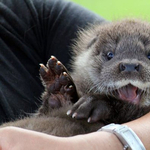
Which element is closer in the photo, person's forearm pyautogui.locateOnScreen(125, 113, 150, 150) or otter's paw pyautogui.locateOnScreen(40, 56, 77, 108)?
person's forearm pyautogui.locateOnScreen(125, 113, 150, 150)

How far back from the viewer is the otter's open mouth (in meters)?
1.78

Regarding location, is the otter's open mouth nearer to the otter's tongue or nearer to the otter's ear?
the otter's tongue

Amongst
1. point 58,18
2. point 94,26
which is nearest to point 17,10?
point 58,18

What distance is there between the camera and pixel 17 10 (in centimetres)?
254

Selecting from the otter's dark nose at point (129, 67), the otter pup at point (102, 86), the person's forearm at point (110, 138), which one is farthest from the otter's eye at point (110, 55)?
the person's forearm at point (110, 138)

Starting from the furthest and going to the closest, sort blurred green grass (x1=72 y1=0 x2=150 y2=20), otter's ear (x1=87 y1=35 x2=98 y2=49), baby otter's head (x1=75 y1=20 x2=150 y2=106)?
blurred green grass (x1=72 y1=0 x2=150 y2=20)
otter's ear (x1=87 y1=35 x2=98 y2=49)
baby otter's head (x1=75 y1=20 x2=150 y2=106)

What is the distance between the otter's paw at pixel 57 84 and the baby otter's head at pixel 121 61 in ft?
0.45

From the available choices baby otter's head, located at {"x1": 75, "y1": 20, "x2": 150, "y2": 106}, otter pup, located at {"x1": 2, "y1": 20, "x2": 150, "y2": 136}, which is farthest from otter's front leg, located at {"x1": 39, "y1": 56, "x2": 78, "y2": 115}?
baby otter's head, located at {"x1": 75, "y1": 20, "x2": 150, "y2": 106}

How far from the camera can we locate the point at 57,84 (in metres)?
2.01

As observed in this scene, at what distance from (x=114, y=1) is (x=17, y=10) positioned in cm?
315

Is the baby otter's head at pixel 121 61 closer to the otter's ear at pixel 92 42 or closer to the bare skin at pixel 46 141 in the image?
the otter's ear at pixel 92 42

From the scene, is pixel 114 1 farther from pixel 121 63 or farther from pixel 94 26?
pixel 121 63

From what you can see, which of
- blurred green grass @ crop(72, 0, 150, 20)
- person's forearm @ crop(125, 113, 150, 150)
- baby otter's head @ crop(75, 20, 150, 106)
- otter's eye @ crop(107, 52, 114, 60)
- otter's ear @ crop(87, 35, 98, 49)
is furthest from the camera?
blurred green grass @ crop(72, 0, 150, 20)

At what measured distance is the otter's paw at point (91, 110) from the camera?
1777mm
